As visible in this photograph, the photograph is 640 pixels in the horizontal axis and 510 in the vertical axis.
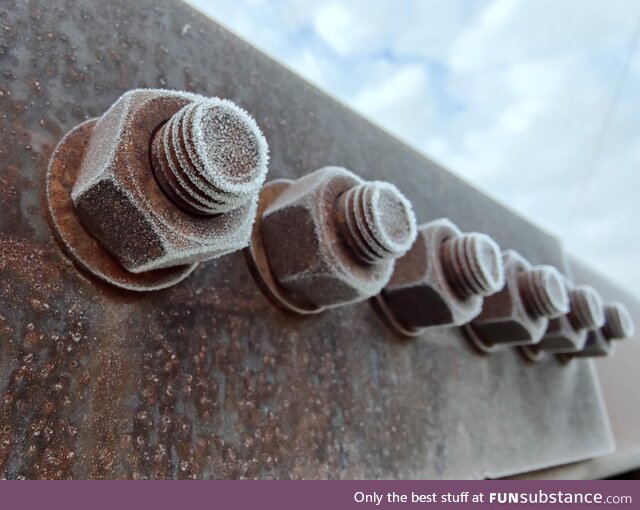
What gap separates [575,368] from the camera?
4.16 feet

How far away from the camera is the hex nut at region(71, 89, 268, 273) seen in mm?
401

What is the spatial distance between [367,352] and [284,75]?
1.34ft

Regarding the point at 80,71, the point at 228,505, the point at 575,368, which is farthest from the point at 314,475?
the point at 575,368

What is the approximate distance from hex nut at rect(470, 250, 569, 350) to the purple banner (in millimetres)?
245

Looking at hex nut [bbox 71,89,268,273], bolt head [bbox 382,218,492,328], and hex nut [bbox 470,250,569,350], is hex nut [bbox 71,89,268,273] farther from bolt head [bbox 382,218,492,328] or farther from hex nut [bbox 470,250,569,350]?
hex nut [bbox 470,250,569,350]

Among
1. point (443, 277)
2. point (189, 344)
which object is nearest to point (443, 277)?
point (443, 277)

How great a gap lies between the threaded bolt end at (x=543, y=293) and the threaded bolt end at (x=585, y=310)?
19cm

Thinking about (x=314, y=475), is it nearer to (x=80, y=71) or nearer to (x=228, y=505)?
(x=228, y=505)

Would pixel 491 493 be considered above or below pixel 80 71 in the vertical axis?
below

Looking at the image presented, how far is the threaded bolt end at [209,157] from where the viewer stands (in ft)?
1.27

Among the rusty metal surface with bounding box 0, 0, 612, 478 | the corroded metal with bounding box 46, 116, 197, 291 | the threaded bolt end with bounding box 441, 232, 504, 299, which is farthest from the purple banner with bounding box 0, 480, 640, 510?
the threaded bolt end with bounding box 441, 232, 504, 299

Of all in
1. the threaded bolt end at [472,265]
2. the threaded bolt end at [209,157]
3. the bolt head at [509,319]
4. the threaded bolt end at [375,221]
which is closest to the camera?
the threaded bolt end at [209,157]

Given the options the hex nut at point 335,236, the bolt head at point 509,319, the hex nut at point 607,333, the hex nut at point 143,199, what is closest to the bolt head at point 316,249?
the hex nut at point 335,236

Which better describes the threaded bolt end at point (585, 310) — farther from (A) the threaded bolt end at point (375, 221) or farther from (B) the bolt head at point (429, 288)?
(A) the threaded bolt end at point (375, 221)
